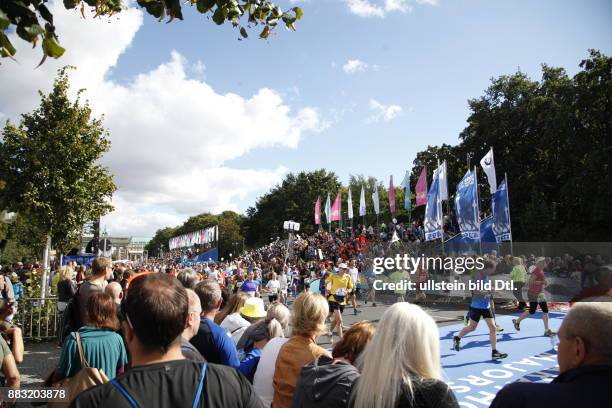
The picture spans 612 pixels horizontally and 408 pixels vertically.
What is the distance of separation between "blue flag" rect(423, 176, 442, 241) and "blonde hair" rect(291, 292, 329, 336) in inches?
594

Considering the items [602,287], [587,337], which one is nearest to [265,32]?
[587,337]

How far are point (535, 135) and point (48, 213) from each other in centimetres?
3863

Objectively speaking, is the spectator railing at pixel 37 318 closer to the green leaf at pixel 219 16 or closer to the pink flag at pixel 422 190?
the green leaf at pixel 219 16

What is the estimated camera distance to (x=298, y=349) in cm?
307

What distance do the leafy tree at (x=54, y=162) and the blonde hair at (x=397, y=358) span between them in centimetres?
1162

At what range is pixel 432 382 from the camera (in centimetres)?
203

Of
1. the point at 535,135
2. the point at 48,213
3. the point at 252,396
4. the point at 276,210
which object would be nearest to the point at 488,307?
the point at 252,396

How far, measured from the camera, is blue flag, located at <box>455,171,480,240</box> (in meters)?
15.6

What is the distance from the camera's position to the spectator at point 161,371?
1.57m

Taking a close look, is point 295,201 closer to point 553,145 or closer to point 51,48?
point 553,145

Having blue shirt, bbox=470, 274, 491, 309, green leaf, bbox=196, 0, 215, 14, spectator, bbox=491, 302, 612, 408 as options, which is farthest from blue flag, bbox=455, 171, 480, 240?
spectator, bbox=491, 302, 612, 408

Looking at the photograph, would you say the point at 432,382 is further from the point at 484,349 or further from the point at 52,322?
the point at 52,322

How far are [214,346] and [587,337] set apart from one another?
2512mm

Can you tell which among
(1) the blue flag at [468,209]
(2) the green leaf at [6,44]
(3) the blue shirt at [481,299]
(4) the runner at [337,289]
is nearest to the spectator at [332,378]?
(2) the green leaf at [6,44]
